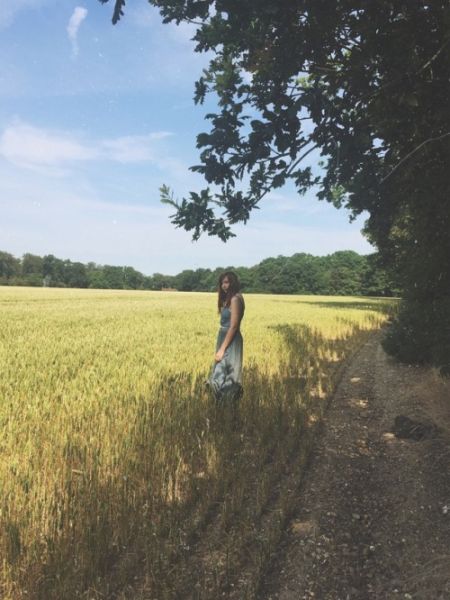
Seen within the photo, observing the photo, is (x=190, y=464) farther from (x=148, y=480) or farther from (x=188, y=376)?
(x=188, y=376)

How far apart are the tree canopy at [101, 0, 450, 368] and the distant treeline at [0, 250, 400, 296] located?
75.3 meters

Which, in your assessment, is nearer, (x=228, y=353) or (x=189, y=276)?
(x=228, y=353)

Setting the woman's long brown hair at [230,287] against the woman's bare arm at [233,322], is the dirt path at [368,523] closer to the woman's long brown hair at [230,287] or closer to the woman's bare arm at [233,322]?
the woman's bare arm at [233,322]

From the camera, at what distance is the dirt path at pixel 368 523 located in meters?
2.53

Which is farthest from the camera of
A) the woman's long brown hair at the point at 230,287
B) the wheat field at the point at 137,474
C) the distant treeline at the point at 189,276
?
the distant treeline at the point at 189,276

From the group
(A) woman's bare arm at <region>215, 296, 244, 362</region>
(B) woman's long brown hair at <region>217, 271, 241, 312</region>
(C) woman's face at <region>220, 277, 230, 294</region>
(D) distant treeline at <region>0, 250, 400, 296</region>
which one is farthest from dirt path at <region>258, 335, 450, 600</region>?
(D) distant treeline at <region>0, 250, 400, 296</region>

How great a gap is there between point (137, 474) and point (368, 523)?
200 cm

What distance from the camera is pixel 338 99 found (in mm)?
4230

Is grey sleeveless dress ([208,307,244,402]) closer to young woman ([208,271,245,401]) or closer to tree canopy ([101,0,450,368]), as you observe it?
young woman ([208,271,245,401])

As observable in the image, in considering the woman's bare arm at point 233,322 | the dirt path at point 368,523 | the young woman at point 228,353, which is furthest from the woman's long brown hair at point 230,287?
the dirt path at point 368,523

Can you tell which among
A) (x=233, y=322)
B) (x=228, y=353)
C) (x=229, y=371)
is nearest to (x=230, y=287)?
(x=233, y=322)

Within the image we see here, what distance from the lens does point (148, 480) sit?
360 centimetres

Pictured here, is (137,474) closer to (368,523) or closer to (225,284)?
(368,523)

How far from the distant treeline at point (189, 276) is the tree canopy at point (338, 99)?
75305 mm
